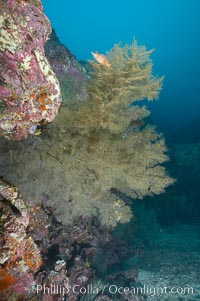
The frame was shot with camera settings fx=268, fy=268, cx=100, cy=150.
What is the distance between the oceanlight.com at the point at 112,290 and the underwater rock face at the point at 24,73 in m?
3.21

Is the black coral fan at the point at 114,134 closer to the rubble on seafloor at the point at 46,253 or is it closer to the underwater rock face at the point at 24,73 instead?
the rubble on seafloor at the point at 46,253

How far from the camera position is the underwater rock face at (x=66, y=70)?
25.4 feet

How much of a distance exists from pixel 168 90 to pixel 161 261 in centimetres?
5862

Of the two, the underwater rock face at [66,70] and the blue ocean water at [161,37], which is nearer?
the underwater rock face at [66,70]

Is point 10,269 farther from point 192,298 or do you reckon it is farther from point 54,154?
point 192,298

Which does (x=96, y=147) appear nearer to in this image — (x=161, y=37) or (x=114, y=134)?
(x=114, y=134)

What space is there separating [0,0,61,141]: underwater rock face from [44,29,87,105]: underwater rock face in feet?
13.1

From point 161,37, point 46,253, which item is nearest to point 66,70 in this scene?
point 46,253

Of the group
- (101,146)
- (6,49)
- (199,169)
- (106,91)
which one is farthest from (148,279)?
(199,169)

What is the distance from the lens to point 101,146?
16.9 feet

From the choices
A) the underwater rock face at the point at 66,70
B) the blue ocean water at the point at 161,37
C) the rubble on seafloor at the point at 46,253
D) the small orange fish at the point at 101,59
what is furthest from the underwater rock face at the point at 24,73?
the blue ocean water at the point at 161,37

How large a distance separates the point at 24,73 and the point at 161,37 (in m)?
129

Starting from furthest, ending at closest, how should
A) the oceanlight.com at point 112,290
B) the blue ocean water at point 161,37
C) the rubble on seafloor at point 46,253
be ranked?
the blue ocean water at point 161,37, the oceanlight.com at point 112,290, the rubble on seafloor at point 46,253

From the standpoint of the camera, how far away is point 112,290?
6.48 metres
